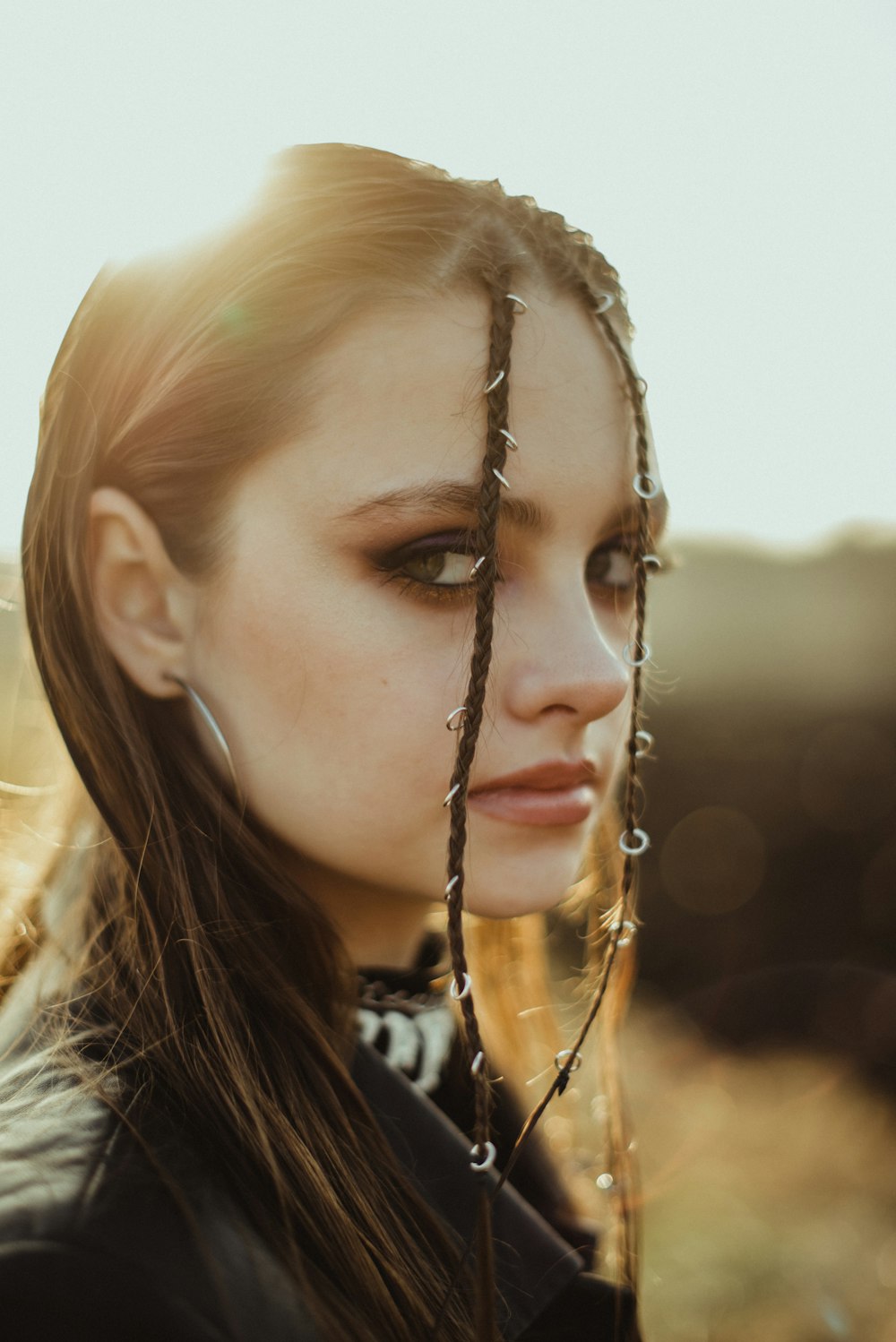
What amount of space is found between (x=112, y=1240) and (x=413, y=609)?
96 centimetres

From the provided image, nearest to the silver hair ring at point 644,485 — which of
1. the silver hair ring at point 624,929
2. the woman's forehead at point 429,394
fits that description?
the woman's forehead at point 429,394

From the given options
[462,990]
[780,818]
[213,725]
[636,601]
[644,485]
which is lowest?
[780,818]

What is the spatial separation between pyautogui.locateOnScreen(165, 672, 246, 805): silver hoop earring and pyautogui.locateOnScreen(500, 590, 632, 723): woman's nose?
51cm

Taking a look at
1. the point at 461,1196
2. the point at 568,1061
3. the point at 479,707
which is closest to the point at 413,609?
the point at 479,707

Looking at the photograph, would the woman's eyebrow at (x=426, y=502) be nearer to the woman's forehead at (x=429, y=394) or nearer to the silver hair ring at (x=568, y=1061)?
the woman's forehead at (x=429, y=394)

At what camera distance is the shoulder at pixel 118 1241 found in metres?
0.93

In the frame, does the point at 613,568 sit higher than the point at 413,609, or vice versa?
the point at 613,568

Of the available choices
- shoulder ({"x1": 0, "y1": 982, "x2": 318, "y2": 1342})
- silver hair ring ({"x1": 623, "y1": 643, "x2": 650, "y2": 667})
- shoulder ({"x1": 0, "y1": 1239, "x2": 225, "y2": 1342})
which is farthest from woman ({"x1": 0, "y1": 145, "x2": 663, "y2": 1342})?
shoulder ({"x1": 0, "y1": 1239, "x2": 225, "y2": 1342})

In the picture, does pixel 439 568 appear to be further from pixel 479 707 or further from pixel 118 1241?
pixel 118 1241

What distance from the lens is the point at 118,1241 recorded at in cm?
99

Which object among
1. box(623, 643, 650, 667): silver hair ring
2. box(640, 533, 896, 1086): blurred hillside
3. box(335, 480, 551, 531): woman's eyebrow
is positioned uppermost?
box(335, 480, 551, 531): woman's eyebrow

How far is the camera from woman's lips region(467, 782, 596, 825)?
1550 millimetres

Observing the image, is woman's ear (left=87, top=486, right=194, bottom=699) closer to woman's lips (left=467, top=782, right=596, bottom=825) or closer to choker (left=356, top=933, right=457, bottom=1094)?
woman's lips (left=467, top=782, right=596, bottom=825)

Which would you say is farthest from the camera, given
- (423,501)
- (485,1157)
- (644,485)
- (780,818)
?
(780,818)
